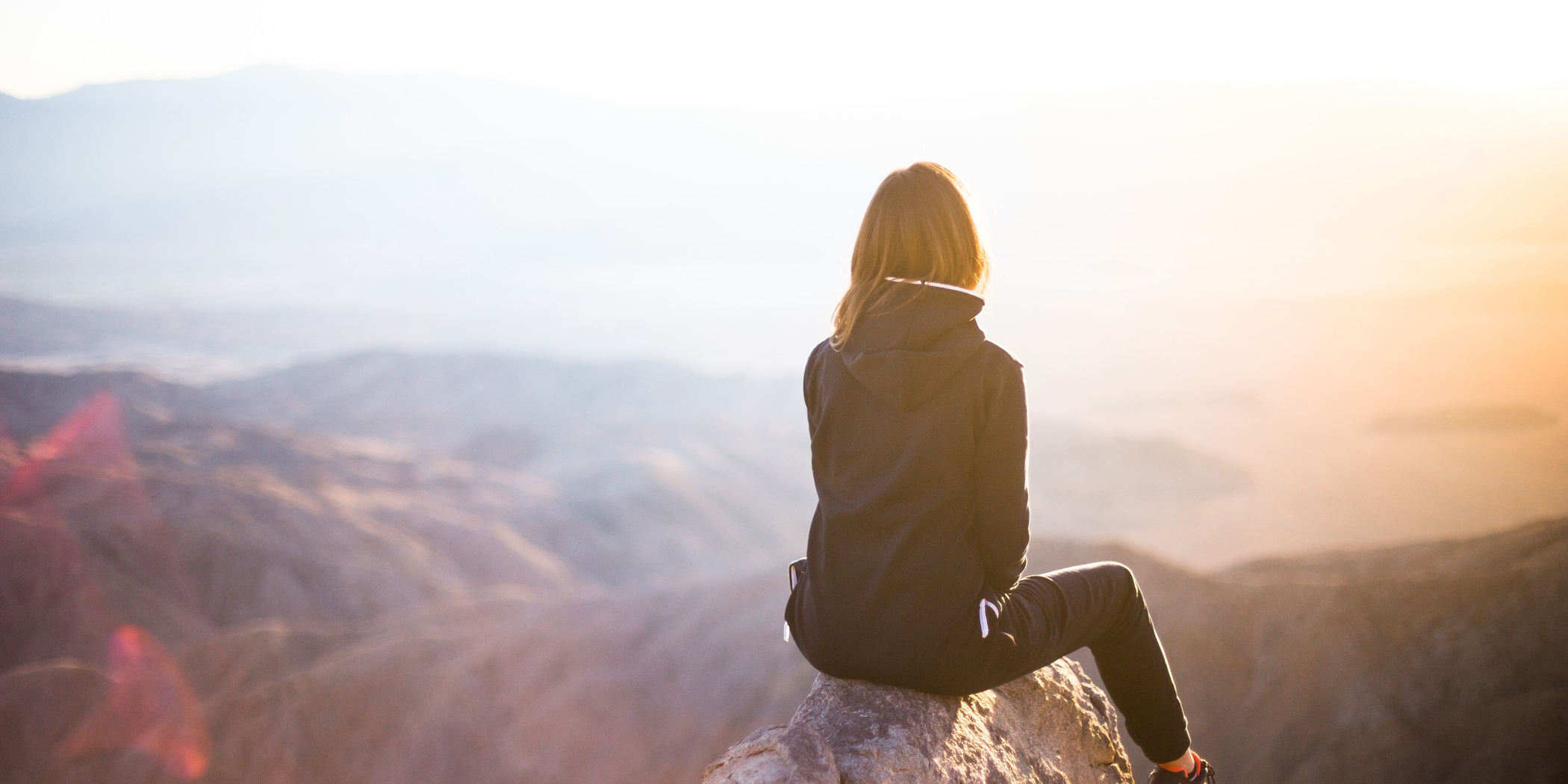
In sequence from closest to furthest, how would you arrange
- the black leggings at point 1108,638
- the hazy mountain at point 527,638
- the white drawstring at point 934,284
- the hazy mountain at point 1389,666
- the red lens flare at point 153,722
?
the white drawstring at point 934,284
the black leggings at point 1108,638
the hazy mountain at point 1389,666
the hazy mountain at point 527,638
the red lens flare at point 153,722

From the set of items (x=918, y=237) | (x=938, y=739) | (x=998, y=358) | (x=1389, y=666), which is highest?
(x=918, y=237)

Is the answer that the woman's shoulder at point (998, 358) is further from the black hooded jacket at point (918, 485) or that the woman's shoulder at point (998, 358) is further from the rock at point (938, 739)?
the rock at point (938, 739)

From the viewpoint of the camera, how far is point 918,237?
2.27m

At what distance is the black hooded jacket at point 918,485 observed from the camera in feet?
7.09

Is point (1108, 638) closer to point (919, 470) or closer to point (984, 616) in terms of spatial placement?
point (984, 616)

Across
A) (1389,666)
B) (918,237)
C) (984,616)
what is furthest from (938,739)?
(1389,666)

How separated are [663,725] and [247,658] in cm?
916

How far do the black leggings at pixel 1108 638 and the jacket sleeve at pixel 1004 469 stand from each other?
0.70 ft

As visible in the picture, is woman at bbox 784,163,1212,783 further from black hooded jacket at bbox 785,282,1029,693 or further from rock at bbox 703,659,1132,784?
rock at bbox 703,659,1132,784

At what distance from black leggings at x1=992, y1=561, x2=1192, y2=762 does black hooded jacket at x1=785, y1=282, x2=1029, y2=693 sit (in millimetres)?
160

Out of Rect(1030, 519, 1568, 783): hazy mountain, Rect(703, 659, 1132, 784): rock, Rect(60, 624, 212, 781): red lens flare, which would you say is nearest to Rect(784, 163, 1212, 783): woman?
Rect(703, 659, 1132, 784): rock

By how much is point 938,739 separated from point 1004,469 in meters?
0.93

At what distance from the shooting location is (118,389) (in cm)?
4897

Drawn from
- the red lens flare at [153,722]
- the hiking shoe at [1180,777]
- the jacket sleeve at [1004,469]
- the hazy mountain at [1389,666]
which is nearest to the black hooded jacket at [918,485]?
the jacket sleeve at [1004,469]
